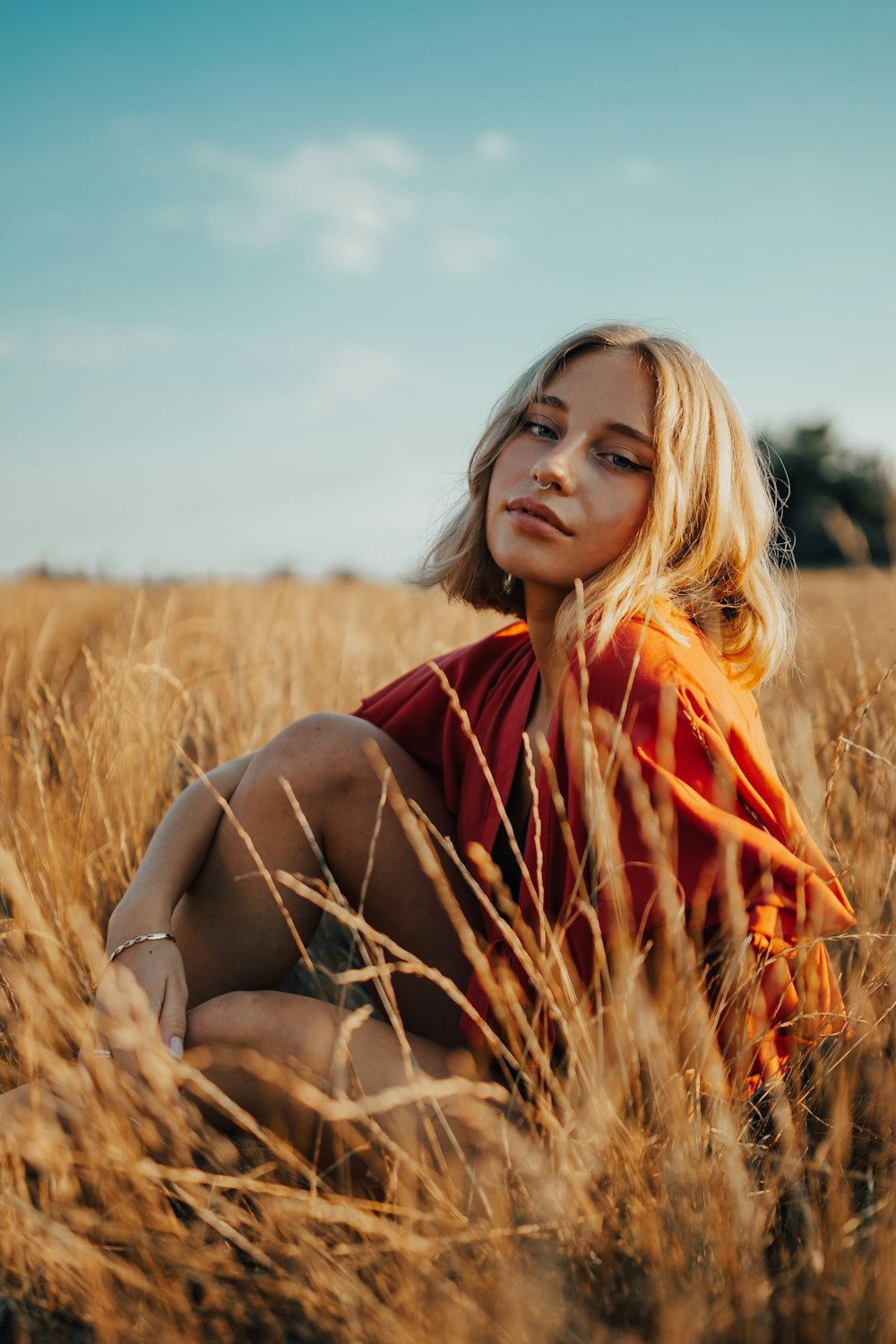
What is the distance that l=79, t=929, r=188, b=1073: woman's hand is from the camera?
1078 millimetres

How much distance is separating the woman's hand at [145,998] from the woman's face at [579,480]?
31.3 inches

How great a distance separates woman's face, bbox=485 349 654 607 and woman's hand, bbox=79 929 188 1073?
80 centimetres

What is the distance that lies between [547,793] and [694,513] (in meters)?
0.58

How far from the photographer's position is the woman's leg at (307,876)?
145 centimetres

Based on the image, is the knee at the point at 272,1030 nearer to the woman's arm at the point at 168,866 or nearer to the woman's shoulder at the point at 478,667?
the woman's arm at the point at 168,866

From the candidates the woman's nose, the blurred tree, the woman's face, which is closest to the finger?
the woman's face

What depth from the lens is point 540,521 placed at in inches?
58.2

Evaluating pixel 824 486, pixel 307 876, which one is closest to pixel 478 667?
pixel 307 876

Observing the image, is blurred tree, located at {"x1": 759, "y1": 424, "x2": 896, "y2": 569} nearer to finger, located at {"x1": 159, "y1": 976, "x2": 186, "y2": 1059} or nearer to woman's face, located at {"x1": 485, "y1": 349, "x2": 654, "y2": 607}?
woman's face, located at {"x1": 485, "y1": 349, "x2": 654, "y2": 607}

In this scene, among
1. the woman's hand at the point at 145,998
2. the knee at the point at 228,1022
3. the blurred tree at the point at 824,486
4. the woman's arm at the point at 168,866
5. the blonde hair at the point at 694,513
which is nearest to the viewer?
the woman's hand at the point at 145,998

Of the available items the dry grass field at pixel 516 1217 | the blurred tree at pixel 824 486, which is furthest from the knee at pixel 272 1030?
the blurred tree at pixel 824 486

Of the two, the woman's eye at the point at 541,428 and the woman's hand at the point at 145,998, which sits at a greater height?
the woman's eye at the point at 541,428

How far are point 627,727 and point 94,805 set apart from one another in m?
1.11

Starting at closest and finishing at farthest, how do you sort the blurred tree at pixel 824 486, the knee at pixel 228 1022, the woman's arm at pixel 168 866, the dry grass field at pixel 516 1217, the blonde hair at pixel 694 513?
the dry grass field at pixel 516 1217, the knee at pixel 228 1022, the woman's arm at pixel 168 866, the blonde hair at pixel 694 513, the blurred tree at pixel 824 486
